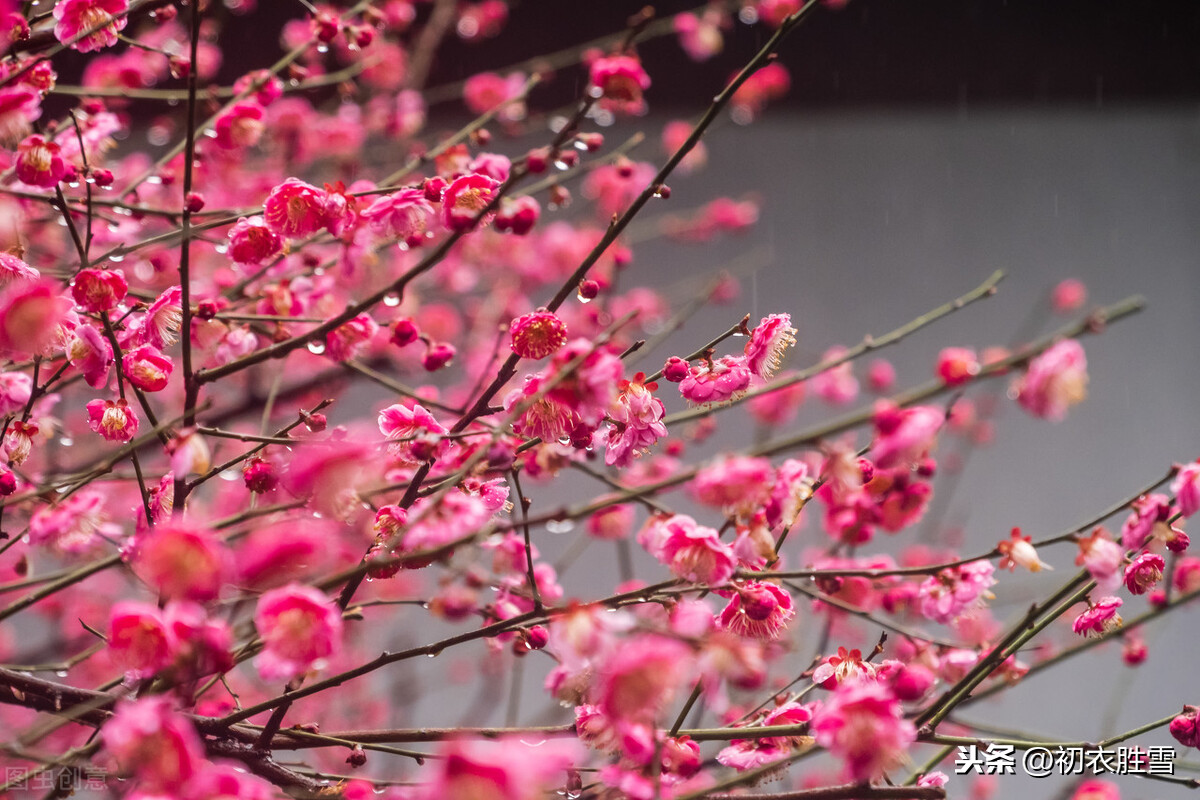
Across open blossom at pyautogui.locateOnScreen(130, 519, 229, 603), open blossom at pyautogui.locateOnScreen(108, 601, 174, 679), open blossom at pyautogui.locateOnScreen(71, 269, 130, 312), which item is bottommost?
open blossom at pyautogui.locateOnScreen(108, 601, 174, 679)

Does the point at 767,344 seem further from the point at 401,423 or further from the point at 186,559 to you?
the point at 186,559

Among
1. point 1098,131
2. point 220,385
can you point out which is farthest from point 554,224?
point 1098,131

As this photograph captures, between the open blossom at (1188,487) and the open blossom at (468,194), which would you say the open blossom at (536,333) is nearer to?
the open blossom at (468,194)

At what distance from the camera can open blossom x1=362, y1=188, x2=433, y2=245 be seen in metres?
0.70

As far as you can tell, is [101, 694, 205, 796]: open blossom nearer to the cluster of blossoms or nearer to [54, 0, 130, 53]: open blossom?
the cluster of blossoms

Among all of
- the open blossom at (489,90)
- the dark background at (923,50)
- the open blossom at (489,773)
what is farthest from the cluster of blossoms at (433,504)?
the dark background at (923,50)

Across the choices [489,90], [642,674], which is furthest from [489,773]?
[489,90]

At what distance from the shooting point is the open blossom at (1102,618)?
69cm

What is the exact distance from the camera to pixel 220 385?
189 cm

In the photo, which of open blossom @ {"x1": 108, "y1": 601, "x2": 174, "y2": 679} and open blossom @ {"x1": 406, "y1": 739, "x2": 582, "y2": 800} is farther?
open blossom @ {"x1": 108, "y1": 601, "x2": 174, "y2": 679}

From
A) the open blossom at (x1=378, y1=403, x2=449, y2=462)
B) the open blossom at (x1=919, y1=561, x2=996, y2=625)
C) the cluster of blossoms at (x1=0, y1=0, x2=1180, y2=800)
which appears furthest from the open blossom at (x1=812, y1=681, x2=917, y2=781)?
the open blossom at (x1=378, y1=403, x2=449, y2=462)

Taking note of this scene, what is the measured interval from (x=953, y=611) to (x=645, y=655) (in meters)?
0.39

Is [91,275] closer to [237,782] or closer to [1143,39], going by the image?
[237,782]

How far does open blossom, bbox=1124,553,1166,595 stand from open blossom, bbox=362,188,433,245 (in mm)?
633
